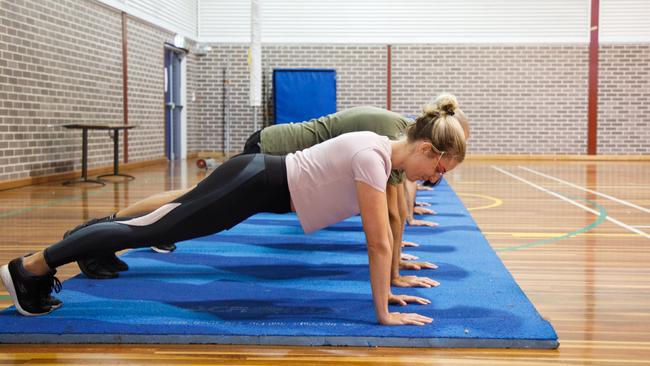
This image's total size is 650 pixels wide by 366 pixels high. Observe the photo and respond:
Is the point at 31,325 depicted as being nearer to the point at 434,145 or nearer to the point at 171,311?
the point at 171,311

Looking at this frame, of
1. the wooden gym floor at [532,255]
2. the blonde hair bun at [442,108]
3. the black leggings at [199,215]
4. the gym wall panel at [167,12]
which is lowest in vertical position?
the wooden gym floor at [532,255]

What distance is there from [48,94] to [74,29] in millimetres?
1117

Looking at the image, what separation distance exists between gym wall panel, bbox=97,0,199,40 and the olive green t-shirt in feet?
22.7

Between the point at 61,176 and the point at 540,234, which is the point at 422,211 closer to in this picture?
the point at 540,234

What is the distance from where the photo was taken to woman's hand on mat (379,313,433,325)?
8.30 feet

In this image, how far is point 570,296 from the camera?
10.2ft

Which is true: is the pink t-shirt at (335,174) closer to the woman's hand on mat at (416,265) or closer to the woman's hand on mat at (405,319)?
the woman's hand on mat at (405,319)

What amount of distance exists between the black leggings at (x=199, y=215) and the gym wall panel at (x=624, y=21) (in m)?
12.6

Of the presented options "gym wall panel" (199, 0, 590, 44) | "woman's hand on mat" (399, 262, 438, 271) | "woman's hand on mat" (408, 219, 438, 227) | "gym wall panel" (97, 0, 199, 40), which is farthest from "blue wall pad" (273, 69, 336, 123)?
"woman's hand on mat" (399, 262, 438, 271)

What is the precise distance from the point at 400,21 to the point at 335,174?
11826 mm

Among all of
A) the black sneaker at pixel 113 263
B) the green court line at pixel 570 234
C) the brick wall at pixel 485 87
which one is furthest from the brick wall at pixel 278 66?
the black sneaker at pixel 113 263

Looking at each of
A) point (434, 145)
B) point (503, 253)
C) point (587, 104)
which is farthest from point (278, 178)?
point (587, 104)

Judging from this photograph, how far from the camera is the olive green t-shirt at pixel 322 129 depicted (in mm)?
3539

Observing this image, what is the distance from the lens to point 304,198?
265cm
